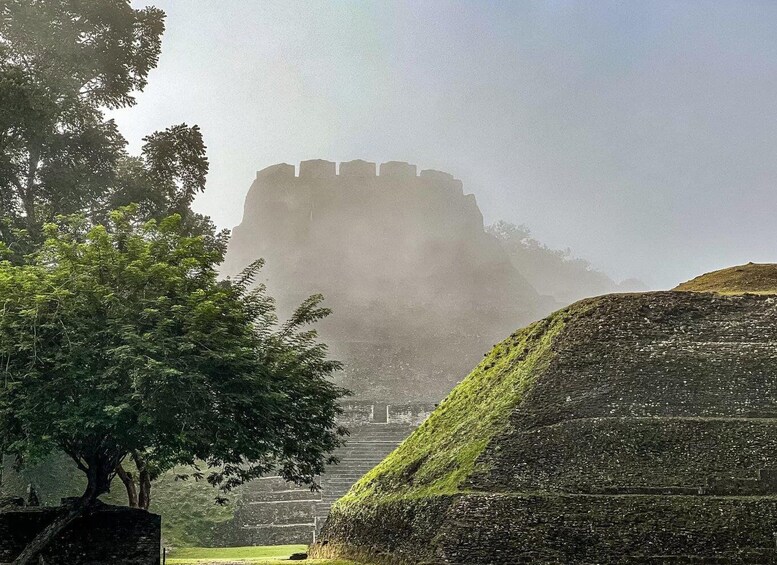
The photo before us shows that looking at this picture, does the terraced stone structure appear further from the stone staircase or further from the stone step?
the stone staircase

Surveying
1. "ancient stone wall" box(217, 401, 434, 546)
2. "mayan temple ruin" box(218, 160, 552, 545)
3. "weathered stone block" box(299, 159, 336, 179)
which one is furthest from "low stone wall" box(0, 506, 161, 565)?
"weathered stone block" box(299, 159, 336, 179)

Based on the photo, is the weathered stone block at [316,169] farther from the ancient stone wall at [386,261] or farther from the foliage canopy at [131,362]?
the foliage canopy at [131,362]

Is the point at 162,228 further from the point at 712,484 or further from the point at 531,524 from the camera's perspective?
the point at 712,484

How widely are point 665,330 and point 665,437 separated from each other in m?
2.32

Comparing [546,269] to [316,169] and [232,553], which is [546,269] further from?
[232,553]

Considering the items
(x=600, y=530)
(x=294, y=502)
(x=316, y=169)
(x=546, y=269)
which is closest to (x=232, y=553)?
(x=294, y=502)

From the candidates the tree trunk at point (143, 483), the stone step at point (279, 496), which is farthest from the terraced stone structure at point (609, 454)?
the stone step at point (279, 496)

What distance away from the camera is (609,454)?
11.7 meters

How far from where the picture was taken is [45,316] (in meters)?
12.5

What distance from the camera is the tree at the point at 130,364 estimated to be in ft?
39.8

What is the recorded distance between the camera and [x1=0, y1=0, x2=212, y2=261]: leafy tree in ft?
71.1

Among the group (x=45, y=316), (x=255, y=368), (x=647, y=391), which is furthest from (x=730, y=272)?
(x=45, y=316)

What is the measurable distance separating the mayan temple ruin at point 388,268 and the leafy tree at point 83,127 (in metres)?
24.5

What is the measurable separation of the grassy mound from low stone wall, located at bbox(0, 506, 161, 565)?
10.4 m
